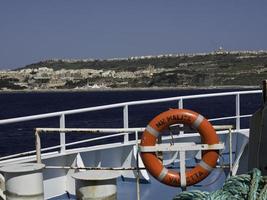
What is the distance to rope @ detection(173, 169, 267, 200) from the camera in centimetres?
285

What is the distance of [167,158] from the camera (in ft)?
27.5

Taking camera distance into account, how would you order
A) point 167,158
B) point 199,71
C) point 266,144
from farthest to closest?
point 199,71 < point 167,158 < point 266,144

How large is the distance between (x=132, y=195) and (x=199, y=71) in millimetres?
132545

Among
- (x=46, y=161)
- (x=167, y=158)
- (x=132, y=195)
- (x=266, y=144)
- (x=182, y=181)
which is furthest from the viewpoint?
(x=167, y=158)

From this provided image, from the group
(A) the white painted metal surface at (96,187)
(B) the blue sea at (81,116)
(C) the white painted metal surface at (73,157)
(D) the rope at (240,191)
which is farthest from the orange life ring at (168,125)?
(B) the blue sea at (81,116)

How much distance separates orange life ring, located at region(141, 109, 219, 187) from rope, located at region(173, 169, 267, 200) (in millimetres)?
1795

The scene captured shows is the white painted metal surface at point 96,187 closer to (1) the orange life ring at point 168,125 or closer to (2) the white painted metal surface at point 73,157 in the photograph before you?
(1) the orange life ring at point 168,125

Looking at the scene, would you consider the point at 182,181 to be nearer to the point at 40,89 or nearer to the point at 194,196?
the point at 194,196

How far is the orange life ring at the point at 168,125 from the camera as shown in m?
4.93

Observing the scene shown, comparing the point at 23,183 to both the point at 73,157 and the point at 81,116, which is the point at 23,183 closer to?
the point at 73,157

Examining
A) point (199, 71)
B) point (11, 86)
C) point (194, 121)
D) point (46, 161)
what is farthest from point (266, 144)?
→ point (11, 86)

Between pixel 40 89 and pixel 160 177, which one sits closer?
pixel 160 177

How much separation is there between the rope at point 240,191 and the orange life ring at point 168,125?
1795mm

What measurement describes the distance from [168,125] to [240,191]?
2109mm
